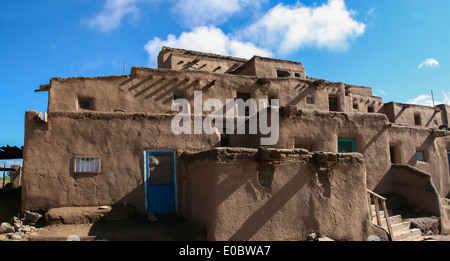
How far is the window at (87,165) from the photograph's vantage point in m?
8.92

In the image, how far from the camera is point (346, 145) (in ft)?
39.0

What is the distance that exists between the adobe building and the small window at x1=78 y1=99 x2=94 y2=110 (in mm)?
38

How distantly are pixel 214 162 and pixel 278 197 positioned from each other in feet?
5.29

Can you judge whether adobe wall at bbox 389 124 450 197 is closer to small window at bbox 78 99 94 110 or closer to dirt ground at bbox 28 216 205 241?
dirt ground at bbox 28 216 205 241

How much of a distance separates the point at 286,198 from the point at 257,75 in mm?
10429

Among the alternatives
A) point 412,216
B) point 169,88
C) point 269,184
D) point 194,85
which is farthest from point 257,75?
point 269,184

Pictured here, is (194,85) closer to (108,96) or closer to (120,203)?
(108,96)

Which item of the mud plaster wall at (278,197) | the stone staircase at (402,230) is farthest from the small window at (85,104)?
the stone staircase at (402,230)

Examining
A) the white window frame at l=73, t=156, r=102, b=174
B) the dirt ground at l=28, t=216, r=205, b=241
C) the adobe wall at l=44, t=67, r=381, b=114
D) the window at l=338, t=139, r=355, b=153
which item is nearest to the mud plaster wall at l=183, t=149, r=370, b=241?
the dirt ground at l=28, t=216, r=205, b=241

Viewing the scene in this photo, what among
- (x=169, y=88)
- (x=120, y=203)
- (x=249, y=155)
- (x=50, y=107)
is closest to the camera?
(x=249, y=155)

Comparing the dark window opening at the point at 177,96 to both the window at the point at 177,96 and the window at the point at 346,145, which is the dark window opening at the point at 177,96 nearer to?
the window at the point at 177,96

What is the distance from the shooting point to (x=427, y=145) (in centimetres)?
1459

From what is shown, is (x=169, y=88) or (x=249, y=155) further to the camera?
(x=169, y=88)

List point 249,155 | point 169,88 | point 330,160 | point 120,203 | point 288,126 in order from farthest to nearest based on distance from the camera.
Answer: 1. point 169,88
2. point 288,126
3. point 120,203
4. point 330,160
5. point 249,155
